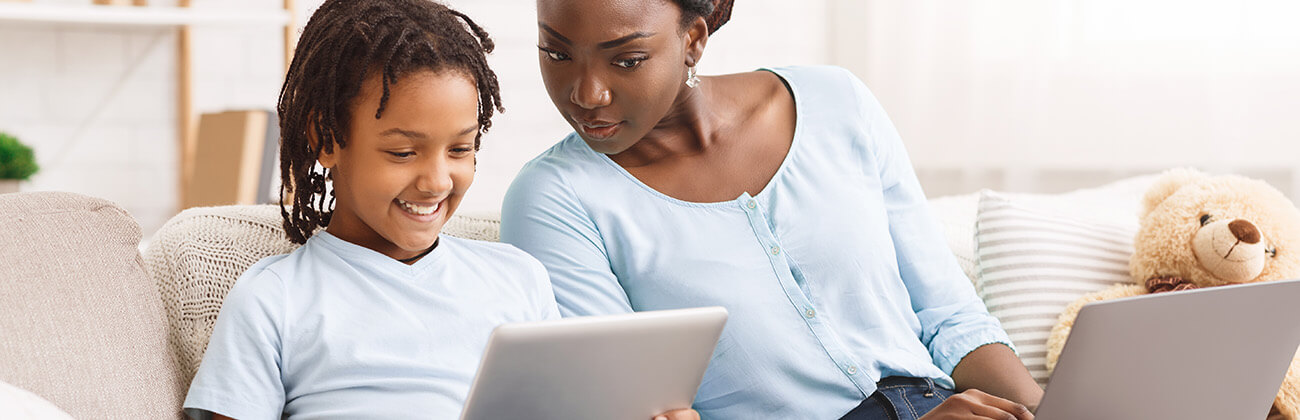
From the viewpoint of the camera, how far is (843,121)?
1330 millimetres

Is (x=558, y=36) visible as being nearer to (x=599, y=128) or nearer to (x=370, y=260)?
(x=599, y=128)

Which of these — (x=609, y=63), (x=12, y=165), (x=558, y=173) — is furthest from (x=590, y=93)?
(x=12, y=165)

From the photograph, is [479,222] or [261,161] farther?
[261,161]

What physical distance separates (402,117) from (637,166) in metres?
0.37

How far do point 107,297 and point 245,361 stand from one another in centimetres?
17

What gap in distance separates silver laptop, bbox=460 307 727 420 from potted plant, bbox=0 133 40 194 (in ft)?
5.72

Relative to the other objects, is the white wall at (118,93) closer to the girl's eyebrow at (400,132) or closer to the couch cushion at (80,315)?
the couch cushion at (80,315)

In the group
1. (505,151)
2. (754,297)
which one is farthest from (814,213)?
(505,151)

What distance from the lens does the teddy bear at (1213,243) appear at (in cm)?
139

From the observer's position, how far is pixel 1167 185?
1.52 m

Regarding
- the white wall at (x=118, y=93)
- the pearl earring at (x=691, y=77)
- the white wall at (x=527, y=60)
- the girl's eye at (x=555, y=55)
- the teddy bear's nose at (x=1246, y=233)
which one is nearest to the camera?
the girl's eye at (x=555, y=55)

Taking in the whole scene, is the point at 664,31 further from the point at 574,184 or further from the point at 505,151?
the point at 505,151

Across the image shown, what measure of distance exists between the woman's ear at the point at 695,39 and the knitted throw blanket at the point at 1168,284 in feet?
2.32

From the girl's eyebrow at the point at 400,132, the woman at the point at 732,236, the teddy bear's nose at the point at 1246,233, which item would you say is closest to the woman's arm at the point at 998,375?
the woman at the point at 732,236
